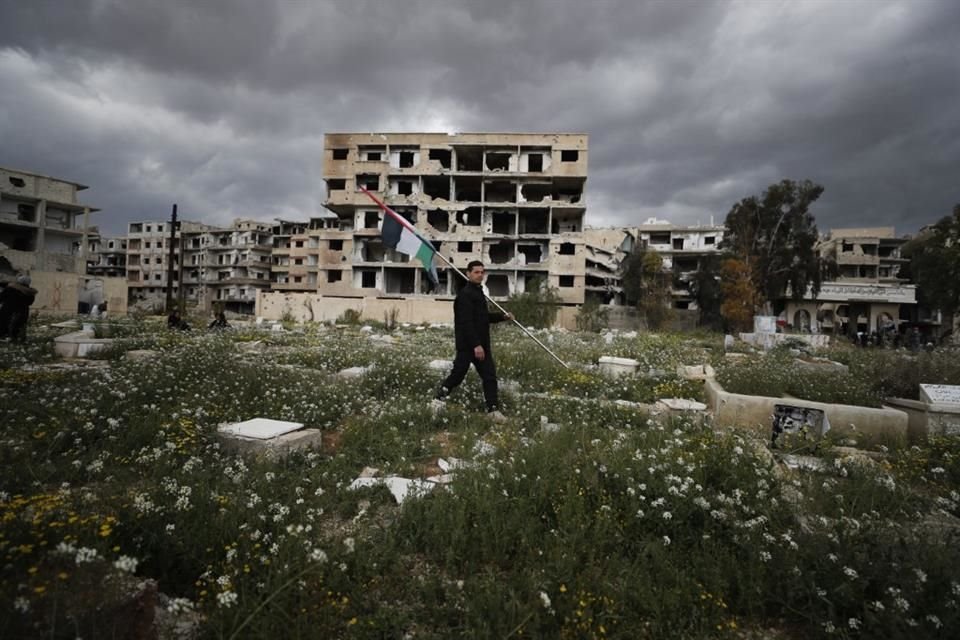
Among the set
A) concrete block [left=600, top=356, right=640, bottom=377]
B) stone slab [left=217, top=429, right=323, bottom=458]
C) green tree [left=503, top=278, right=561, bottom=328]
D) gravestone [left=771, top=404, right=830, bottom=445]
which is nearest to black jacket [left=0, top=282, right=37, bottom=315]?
stone slab [left=217, top=429, right=323, bottom=458]

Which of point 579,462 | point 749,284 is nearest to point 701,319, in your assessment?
point 749,284

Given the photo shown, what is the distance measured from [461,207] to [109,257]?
8537 cm

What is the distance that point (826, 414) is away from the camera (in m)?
5.71

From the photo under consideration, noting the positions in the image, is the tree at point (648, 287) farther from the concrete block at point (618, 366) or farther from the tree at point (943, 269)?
the concrete block at point (618, 366)

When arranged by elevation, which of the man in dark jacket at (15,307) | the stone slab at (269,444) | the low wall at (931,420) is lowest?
the stone slab at (269,444)

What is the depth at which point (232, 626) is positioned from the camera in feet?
6.75

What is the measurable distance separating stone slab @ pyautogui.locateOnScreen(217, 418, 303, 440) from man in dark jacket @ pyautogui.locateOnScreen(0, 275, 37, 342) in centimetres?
1045

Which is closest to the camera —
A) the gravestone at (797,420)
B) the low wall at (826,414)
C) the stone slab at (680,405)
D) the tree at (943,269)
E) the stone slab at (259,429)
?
the stone slab at (259,429)

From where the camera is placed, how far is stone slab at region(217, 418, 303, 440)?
4.47 m

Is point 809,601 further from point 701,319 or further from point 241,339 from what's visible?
point 701,319

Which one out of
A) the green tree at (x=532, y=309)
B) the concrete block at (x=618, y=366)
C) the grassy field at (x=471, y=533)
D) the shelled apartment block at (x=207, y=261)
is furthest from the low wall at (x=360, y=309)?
the shelled apartment block at (x=207, y=261)

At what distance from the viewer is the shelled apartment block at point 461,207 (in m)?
42.0

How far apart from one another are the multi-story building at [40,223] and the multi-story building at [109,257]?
45.2 metres

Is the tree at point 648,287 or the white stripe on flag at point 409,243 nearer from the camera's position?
the white stripe on flag at point 409,243
